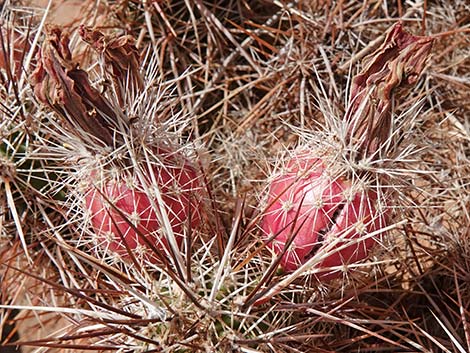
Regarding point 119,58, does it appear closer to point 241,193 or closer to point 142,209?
point 142,209

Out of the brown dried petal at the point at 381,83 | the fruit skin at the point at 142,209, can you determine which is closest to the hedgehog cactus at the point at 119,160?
the fruit skin at the point at 142,209

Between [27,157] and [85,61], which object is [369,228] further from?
[85,61]

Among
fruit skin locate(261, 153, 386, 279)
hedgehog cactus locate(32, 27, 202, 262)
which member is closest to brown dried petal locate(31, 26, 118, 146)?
hedgehog cactus locate(32, 27, 202, 262)

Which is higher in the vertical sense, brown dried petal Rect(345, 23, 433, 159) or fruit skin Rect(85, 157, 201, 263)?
brown dried petal Rect(345, 23, 433, 159)

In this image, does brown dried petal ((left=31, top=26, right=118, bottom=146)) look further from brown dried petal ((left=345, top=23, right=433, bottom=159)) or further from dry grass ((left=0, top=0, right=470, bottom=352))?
brown dried petal ((left=345, top=23, right=433, bottom=159))

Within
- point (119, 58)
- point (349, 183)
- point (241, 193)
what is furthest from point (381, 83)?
point (241, 193)

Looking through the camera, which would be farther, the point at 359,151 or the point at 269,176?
the point at 269,176

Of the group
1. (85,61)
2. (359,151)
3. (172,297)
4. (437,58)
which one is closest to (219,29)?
(85,61)

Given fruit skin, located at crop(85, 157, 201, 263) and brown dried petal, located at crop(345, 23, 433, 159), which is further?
fruit skin, located at crop(85, 157, 201, 263)
